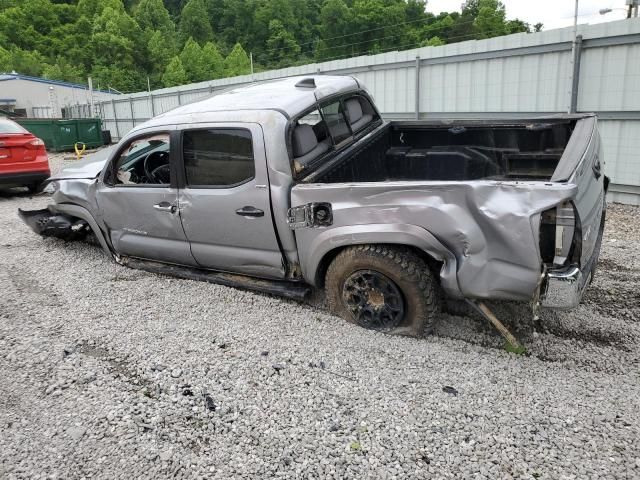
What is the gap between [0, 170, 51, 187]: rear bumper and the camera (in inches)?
351

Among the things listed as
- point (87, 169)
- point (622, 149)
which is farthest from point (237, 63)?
point (87, 169)

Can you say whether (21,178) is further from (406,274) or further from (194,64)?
(194,64)

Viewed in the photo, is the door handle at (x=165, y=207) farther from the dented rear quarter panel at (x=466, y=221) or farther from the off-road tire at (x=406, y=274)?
the off-road tire at (x=406, y=274)

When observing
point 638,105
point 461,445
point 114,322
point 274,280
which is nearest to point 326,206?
point 274,280

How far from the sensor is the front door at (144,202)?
439 centimetres

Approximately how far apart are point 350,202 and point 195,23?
100 metres

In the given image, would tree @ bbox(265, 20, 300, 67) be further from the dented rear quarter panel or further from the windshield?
the dented rear quarter panel

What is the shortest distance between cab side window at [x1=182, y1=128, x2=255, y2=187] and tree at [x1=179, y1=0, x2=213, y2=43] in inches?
3868

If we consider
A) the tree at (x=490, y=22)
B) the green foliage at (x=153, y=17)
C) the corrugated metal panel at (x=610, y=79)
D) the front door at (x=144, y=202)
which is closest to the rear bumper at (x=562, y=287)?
the front door at (x=144, y=202)

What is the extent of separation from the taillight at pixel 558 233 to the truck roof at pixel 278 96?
79.1 inches

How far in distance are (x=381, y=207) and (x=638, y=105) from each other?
19.1 ft

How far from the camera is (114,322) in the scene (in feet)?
13.4

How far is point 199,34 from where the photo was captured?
93.6 metres

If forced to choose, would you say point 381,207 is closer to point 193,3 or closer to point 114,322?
point 114,322
